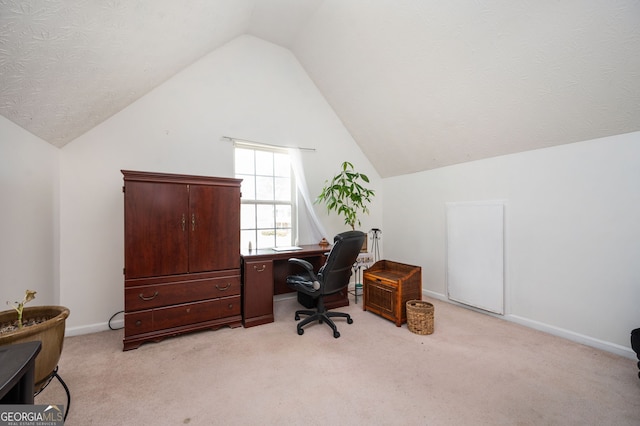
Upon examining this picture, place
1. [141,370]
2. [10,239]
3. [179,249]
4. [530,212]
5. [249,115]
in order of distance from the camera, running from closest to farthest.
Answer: [10,239], [141,370], [179,249], [530,212], [249,115]

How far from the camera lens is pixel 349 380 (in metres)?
1.83

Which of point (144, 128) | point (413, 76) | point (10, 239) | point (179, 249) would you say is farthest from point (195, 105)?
point (413, 76)

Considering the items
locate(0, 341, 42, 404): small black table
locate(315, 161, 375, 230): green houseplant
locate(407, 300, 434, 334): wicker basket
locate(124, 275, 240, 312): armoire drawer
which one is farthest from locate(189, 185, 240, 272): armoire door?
locate(407, 300, 434, 334): wicker basket

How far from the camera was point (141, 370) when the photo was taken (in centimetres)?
195

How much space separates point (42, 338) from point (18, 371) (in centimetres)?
80

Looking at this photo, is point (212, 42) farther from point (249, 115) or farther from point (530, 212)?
point (530, 212)

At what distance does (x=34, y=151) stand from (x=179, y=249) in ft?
4.59

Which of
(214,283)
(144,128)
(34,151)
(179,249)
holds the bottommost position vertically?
(214,283)

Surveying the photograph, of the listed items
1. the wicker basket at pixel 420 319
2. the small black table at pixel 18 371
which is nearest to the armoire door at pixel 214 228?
the small black table at pixel 18 371

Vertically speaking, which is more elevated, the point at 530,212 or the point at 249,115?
the point at 249,115

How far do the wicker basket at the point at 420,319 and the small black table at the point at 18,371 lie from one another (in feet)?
8.64

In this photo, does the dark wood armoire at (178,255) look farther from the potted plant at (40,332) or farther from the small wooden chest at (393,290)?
the small wooden chest at (393,290)

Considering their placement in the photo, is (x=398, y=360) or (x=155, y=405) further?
(x=398, y=360)

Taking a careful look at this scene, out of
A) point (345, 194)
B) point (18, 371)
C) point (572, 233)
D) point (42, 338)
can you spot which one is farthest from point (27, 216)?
point (572, 233)
